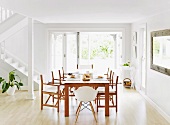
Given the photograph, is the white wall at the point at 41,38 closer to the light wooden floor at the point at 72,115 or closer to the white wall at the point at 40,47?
the white wall at the point at 40,47

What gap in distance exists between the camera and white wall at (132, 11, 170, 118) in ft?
19.6

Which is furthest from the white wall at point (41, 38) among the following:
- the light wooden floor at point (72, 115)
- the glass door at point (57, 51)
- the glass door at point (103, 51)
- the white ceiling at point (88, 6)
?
the white ceiling at point (88, 6)

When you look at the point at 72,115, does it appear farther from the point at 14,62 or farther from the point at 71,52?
the point at 71,52

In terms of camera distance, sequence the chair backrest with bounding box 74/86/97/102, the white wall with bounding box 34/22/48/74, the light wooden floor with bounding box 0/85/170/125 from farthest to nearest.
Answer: the white wall with bounding box 34/22/48/74 < the light wooden floor with bounding box 0/85/170/125 < the chair backrest with bounding box 74/86/97/102

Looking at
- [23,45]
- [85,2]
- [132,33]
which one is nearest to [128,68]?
[132,33]

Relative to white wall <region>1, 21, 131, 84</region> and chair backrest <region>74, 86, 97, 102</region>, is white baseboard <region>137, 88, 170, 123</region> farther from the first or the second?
white wall <region>1, 21, 131, 84</region>

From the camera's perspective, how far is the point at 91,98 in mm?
5590

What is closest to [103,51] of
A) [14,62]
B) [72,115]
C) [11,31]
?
[14,62]

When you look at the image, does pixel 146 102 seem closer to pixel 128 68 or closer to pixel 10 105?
pixel 128 68

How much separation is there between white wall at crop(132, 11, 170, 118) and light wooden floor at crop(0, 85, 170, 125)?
9.6 inches

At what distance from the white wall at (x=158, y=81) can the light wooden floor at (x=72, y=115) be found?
24 cm

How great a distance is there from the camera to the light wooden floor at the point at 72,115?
565cm

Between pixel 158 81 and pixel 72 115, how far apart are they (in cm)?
212

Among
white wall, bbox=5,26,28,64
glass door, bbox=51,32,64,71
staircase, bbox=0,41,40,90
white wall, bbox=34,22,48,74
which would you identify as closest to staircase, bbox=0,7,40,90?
staircase, bbox=0,41,40,90
